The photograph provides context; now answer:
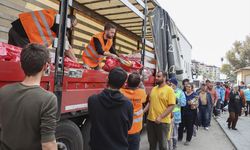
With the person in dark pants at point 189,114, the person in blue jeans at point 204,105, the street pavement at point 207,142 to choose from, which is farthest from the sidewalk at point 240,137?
the person in dark pants at point 189,114

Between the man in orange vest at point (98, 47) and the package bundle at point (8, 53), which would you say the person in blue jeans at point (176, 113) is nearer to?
the man in orange vest at point (98, 47)

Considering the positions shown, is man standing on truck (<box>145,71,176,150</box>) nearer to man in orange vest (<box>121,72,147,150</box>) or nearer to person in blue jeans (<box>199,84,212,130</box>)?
man in orange vest (<box>121,72,147,150</box>)

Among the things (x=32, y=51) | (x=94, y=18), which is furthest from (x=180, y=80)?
(x=32, y=51)

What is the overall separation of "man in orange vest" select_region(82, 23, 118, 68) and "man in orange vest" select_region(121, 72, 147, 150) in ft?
3.06

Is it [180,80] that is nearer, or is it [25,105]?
[25,105]

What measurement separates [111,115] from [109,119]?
5cm

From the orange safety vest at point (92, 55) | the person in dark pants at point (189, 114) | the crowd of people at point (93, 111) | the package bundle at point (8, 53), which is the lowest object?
the person in dark pants at point (189, 114)

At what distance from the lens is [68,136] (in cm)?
304

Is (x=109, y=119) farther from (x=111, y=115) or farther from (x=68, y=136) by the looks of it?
(x=68, y=136)

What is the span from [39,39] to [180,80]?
4938 mm

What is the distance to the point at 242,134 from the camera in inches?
335

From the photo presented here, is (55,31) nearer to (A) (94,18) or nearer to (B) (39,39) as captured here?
(B) (39,39)

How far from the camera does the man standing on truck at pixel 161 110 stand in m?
4.32

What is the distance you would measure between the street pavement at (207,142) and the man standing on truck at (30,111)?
4524 millimetres
